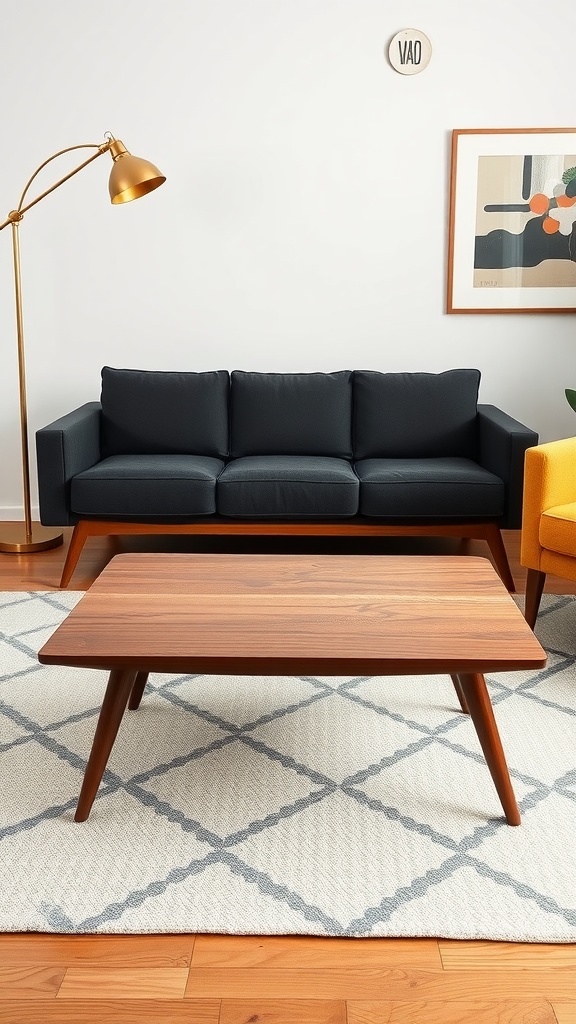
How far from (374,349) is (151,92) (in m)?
1.60

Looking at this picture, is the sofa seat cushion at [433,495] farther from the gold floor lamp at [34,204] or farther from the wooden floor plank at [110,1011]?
the wooden floor plank at [110,1011]

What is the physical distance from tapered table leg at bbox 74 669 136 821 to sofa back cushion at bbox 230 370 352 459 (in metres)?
2.28

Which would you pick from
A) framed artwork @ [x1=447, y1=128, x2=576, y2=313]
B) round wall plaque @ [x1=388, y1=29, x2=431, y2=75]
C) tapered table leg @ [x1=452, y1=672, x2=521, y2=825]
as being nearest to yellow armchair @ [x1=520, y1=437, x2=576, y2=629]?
tapered table leg @ [x1=452, y1=672, x2=521, y2=825]

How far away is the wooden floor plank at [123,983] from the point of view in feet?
4.87

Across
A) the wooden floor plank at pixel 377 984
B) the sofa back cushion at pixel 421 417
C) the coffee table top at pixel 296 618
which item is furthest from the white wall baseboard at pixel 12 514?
the wooden floor plank at pixel 377 984

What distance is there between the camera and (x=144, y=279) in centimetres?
446

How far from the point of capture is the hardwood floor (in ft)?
4.73

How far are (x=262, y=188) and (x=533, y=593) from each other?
2413mm

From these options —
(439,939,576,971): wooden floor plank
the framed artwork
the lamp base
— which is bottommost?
the lamp base

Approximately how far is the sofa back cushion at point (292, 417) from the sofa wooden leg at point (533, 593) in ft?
4.19

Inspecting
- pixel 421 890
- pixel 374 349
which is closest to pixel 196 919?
pixel 421 890

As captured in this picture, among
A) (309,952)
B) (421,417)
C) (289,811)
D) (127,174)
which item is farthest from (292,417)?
(309,952)

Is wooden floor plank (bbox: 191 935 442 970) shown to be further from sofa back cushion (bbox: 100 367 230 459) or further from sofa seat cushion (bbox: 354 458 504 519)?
sofa back cushion (bbox: 100 367 230 459)

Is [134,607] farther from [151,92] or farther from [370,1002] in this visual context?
[151,92]
